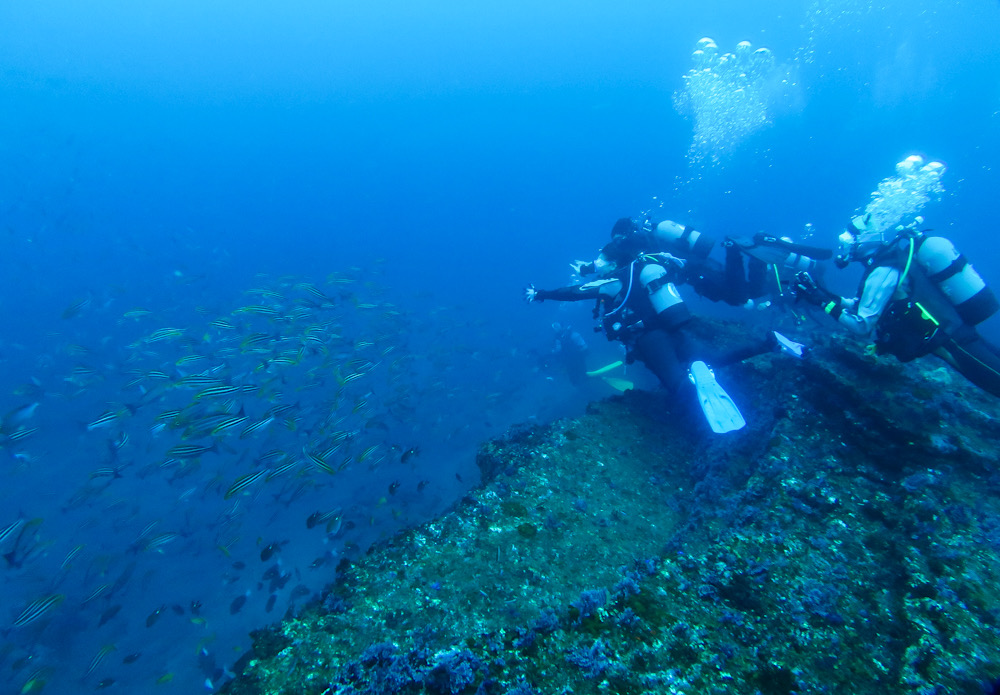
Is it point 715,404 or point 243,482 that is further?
point 243,482

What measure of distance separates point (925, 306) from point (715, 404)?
2359mm

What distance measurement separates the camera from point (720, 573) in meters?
2.71

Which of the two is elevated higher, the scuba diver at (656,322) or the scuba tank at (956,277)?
the scuba tank at (956,277)

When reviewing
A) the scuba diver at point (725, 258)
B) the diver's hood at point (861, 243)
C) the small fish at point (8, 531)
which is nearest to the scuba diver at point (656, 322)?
the scuba diver at point (725, 258)

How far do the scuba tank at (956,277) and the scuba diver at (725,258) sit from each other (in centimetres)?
203

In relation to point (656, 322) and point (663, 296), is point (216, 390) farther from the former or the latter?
point (663, 296)

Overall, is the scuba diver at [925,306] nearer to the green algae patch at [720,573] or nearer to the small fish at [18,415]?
the green algae patch at [720,573]

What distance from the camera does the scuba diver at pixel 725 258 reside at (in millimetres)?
7082

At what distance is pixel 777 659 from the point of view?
2.18 metres

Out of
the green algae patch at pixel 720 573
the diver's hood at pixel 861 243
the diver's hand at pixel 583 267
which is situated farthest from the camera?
the diver's hand at pixel 583 267

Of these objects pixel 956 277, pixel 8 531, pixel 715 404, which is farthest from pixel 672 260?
pixel 8 531

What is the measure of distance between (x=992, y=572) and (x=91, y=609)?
1586 centimetres

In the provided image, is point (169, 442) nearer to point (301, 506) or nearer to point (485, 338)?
point (301, 506)

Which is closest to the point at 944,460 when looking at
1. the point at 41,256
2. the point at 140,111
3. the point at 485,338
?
the point at 485,338
